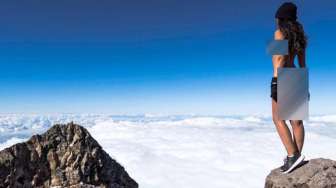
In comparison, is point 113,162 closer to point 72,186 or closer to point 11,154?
point 72,186

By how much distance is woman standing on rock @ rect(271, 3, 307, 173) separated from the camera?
1037 centimetres

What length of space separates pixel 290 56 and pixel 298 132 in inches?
88.9

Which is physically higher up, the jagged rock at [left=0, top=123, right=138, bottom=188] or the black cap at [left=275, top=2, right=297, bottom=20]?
the black cap at [left=275, top=2, right=297, bottom=20]

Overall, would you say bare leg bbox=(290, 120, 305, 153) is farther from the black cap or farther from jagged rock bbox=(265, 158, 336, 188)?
the black cap

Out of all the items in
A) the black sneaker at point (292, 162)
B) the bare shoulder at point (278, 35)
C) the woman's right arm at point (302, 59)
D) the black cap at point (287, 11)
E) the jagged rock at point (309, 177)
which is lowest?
the jagged rock at point (309, 177)

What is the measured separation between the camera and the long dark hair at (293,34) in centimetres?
1043

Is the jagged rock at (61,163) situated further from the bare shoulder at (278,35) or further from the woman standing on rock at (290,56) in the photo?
the bare shoulder at (278,35)

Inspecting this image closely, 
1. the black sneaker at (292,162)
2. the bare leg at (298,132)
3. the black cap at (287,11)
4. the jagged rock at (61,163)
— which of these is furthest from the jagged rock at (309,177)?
the jagged rock at (61,163)

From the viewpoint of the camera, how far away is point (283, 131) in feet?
35.1

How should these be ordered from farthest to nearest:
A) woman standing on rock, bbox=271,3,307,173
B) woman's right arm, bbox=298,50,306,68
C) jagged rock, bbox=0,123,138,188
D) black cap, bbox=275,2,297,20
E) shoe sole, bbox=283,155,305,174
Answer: jagged rock, bbox=0,123,138,188, shoe sole, bbox=283,155,305,174, woman's right arm, bbox=298,50,306,68, black cap, bbox=275,2,297,20, woman standing on rock, bbox=271,3,307,173

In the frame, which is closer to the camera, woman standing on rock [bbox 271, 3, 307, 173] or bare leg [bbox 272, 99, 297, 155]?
woman standing on rock [bbox 271, 3, 307, 173]

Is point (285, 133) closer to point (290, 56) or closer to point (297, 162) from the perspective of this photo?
point (297, 162)

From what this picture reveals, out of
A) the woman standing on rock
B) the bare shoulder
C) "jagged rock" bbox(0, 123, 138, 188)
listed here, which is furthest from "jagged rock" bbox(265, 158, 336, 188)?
"jagged rock" bbox(0, 123, 138, 188)

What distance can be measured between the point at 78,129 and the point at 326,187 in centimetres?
794
